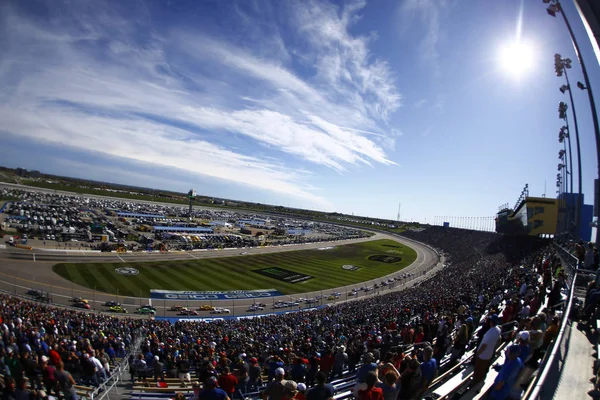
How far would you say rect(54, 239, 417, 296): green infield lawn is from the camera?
3712 centimetres

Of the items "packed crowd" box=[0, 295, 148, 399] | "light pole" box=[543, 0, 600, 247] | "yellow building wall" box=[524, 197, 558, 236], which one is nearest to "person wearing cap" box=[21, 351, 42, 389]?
"packed crowd" box=[0, 295, 148, 399]

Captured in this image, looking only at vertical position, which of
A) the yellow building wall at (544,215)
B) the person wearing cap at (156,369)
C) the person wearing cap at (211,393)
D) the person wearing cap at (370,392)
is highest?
the yellow building wall at (544,215)

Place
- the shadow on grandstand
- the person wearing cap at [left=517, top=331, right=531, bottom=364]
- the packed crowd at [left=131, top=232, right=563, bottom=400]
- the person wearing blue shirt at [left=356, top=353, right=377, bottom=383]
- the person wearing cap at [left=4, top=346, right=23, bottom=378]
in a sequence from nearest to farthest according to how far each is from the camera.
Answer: the person wearing cap at [left=517, top=331, right=531, bottom=364] → the packed crowd at [left=131, top=232, right=563, bottom=400] → the person wearing blue shirt at [left=356, top=353, right=377, bottom=383] → the person wearing cap at [left=4, top=346, right=23, bottom=378] → the shadow on grandstand

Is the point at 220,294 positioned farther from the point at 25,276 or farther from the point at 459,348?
the point at 459,348

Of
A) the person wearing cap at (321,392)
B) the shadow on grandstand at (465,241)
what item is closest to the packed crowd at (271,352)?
the person wearing cap at (321,392)

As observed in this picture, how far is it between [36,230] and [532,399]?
70.6 m

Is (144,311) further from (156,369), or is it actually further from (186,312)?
(156,369)

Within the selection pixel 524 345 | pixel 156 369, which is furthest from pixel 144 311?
pixel 524 345

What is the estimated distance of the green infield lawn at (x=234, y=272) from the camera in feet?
122

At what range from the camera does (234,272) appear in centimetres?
4759

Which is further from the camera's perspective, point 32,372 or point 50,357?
point 50,357

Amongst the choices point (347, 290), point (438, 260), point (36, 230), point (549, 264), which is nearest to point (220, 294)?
point (347, 290)

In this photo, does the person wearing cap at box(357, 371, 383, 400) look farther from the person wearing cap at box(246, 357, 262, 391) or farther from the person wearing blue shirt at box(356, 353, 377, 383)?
the person wearing cap at box(246, 357, 262, 391)

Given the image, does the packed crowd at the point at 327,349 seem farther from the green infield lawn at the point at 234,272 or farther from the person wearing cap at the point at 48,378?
the green infield lawn at the point at 234,272
